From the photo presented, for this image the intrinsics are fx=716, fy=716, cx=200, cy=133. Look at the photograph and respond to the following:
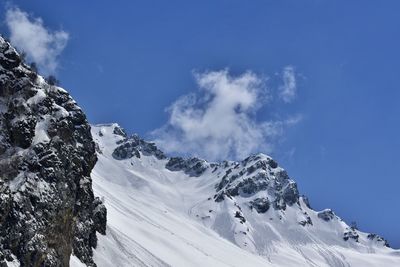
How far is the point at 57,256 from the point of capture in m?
92.1

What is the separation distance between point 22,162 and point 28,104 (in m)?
10.4

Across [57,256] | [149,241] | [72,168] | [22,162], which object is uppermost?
[149,241]

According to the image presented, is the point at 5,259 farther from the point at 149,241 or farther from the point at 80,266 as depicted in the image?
the point at 149,241

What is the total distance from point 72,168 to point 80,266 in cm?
1455

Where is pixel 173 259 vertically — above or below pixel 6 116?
above

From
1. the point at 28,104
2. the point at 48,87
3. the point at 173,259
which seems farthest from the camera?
the point at 173,259

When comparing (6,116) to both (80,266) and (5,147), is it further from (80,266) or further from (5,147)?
(80,266)

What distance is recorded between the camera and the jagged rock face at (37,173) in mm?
85438

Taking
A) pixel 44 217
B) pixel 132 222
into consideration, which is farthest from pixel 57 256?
pixel 132 222

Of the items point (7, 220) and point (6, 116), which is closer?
point (7, 220)

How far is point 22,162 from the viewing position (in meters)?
91.2

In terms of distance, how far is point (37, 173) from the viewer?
301 feet

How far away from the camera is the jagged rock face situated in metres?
85.4

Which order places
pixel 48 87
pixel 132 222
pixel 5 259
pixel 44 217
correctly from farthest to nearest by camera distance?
pixel 132 222 < pixel 48 87 < pixel 44 217 < pixel 5 259
